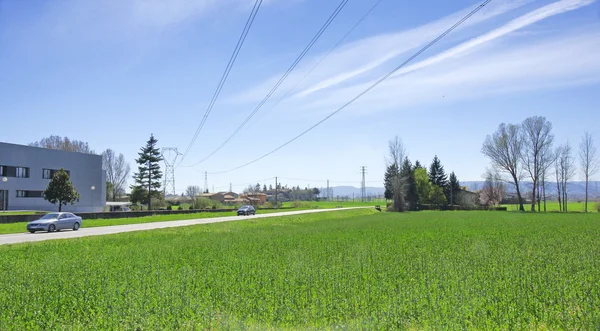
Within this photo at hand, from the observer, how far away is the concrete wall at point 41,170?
196ft

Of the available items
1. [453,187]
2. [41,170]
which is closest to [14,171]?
[41,170]

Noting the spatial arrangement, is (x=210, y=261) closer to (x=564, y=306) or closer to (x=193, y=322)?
(x=193, y=322)

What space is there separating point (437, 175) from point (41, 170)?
85.7 meters

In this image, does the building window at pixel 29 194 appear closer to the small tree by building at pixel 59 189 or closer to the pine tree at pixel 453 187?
the small tree by building at pixel 59 189

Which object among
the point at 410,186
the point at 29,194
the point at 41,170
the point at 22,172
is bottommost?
the point at 29,194

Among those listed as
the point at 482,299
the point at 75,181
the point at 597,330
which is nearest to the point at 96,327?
the point at 482,299

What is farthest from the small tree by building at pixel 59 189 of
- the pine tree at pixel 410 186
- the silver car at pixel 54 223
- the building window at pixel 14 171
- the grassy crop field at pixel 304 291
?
the pine tree at pixel 410 186

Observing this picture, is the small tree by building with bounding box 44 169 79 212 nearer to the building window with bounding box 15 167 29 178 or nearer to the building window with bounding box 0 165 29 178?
the building window with bounding box 0 165 29 178

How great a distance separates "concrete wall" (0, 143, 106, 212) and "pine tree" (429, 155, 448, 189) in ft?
250

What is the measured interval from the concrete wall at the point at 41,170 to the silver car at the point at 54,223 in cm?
3256

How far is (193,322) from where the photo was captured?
7547mm

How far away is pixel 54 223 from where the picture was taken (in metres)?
32.2

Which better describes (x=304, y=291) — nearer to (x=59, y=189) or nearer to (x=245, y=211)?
(x=59, y=189)

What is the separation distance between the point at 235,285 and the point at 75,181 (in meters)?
68.2
